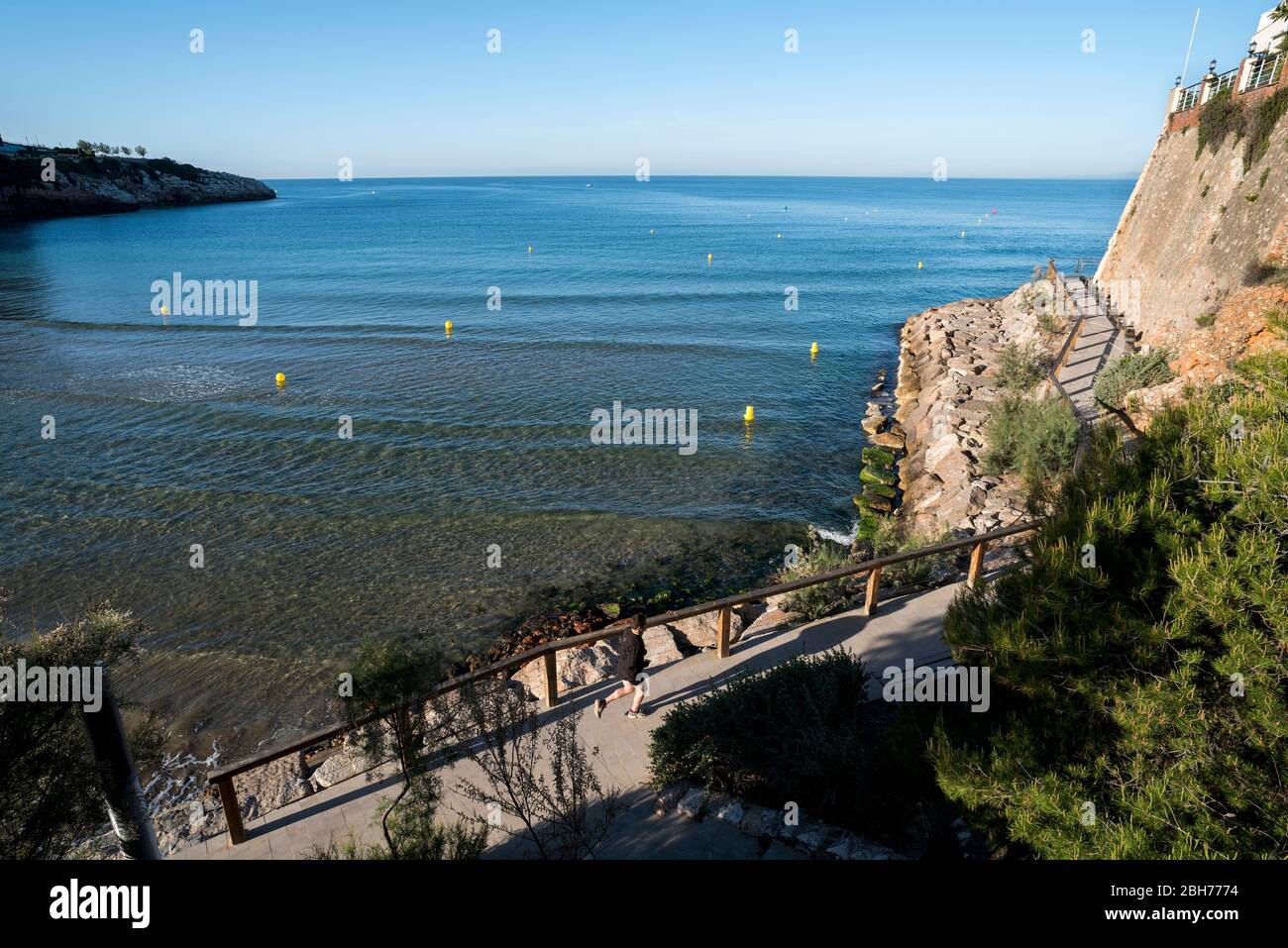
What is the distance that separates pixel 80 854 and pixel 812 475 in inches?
691

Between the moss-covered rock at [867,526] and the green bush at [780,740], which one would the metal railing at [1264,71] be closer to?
the moss-covered rock at [867,526]

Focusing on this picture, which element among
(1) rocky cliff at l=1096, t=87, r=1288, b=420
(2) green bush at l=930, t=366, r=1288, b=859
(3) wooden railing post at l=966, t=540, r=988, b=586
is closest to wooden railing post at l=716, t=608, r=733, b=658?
(3) wooden railing post at l=966, t=540, r=988, b=586

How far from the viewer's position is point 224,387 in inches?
1053

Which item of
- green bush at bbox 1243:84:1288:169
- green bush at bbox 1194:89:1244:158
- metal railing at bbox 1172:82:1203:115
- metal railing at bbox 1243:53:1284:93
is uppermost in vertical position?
metal railing at bbox 1172:82:1203:115

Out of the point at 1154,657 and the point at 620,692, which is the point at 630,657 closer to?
the point at 620,692

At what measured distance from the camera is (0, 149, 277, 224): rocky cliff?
3329 inches

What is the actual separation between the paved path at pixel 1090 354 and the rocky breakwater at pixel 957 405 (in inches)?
54.3

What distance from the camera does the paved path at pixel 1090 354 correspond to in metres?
17.7

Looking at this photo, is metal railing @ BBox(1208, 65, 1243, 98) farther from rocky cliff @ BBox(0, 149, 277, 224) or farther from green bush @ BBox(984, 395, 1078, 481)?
rocky cliff @ BBox(0, 149, 277, 224)

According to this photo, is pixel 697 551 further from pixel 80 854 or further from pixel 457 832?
pixel 80 854

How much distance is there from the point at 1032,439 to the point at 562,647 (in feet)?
41.7

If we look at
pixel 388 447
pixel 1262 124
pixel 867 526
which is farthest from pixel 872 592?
pixel 1262 124

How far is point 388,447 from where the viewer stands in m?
21.6

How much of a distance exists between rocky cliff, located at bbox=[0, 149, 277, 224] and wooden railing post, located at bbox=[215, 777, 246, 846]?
9731 centimetres
